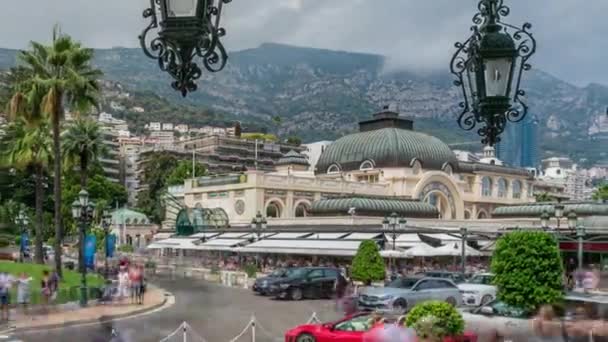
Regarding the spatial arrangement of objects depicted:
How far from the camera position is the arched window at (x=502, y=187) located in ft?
287

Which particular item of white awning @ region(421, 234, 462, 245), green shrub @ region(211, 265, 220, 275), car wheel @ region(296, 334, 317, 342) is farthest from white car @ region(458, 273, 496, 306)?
green shrub @ region(211, 265, 220, 275)

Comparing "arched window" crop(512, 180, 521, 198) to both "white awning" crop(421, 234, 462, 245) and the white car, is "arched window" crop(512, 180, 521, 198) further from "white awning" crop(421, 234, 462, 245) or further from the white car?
the white car

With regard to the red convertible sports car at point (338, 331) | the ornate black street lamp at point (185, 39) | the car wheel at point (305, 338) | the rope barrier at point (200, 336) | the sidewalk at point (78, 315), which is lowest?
the sidewalk at point (78, 315)

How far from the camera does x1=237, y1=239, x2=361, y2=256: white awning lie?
4324 cm

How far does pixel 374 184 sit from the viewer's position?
243ft

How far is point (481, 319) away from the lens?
58.3 feet

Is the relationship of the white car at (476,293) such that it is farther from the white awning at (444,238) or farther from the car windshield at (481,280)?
the white awning at (444,238)

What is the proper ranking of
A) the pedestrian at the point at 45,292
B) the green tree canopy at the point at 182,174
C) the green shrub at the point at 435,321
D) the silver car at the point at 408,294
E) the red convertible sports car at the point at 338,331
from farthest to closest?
the green tree canopy at the point at 182,174 → the silver car at the point at 408,294 → the pedestrian at the point at 45,292 → the red convertible sports car at the point at 338,331 → the green shrub at the point at 435,321

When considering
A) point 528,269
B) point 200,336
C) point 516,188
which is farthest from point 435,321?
point 516,188

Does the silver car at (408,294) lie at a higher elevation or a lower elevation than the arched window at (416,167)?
lower

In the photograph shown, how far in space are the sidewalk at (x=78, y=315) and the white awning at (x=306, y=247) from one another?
14.8m

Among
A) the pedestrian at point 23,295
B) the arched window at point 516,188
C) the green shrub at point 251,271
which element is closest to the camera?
the pedestrian at point 23,295

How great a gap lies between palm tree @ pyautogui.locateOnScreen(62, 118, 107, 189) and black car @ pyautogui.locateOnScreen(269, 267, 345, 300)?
72.9 feet

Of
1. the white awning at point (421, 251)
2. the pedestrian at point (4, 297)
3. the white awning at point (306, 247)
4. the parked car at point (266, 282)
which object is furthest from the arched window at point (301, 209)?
the pedestrian at point (4, 297)
